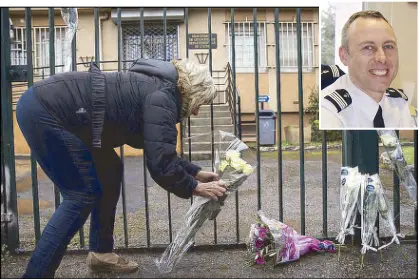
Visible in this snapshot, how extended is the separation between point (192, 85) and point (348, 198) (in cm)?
114

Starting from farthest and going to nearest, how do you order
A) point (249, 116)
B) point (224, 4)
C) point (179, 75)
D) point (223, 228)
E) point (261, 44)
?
point (261, 44)
point (249, 116)
point (223, 228)
point (224, 4)
point (179, 75)

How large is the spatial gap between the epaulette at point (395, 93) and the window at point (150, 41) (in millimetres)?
1308

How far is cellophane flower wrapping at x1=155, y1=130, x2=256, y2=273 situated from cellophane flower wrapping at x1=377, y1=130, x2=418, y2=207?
807 mm

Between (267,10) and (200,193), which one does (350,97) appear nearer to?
(267,10)

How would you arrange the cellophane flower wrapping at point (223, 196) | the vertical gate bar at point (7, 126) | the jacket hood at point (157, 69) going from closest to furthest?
the jacket hood at point (157, 69), the cellophane flower wrapping at point (223, 196), the vertical gate bar at point (7, 126)

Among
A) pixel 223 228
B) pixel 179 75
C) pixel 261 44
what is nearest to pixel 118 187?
pixel 179 75

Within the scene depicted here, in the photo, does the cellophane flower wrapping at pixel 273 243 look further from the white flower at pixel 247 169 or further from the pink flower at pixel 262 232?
the white flower at pixel 247 169

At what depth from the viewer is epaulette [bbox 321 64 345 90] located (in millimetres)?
2660

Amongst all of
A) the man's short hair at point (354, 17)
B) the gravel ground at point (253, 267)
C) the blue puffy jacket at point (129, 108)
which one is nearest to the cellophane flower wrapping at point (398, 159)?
the gravel ground at point (253, 267)

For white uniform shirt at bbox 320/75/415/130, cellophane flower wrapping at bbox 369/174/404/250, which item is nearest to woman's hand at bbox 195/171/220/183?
white uniform shirt at bbox 320/75/415/130

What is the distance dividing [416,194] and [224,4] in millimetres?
1604

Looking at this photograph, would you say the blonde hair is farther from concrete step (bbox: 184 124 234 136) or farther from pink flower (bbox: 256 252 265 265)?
pink flower (bbox: 256 252 265 265)

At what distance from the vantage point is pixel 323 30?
2.62 m

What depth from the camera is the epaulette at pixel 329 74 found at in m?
2.66
